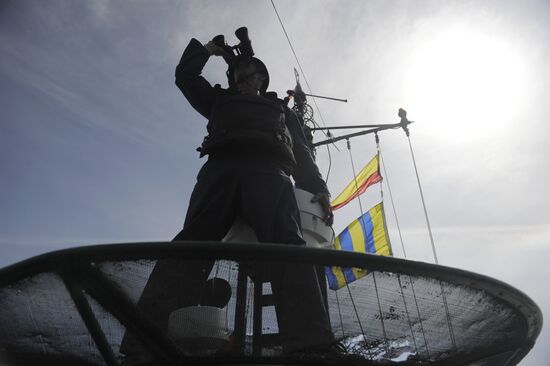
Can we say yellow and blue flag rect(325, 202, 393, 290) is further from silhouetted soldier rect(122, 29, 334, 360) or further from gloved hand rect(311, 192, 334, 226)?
silhouetted soldier rect(122, 29, 334, 360)

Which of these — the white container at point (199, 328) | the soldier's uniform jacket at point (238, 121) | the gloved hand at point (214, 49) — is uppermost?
the gloved hand at point (214, 49)

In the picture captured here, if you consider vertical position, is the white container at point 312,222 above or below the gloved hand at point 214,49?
below

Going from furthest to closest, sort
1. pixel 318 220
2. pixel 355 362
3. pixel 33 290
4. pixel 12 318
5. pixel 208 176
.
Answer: pixel 318 220 → pixel 208 176 → pixel 355 362 → pixel 12 318 → pixel 33 290

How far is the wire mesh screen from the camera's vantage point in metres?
1.58

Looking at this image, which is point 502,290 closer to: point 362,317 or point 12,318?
point 362,317

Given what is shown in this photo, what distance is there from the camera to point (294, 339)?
1.81 metres

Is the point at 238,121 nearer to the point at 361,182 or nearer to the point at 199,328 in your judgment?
the point at 199,328

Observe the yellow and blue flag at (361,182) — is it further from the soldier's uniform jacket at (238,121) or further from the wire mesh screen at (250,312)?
the wire mesh screen at (250,312)

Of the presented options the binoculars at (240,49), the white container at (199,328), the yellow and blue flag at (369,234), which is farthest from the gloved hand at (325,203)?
the yellow and blue flag at (369,234)

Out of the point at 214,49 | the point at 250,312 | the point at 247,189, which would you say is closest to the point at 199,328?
the point at 250,312

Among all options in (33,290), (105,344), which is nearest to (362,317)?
(105,344)

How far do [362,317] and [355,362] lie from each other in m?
0.24

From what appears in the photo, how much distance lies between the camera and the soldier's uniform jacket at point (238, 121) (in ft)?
9.37

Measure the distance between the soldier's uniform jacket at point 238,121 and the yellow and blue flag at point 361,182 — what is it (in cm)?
632
